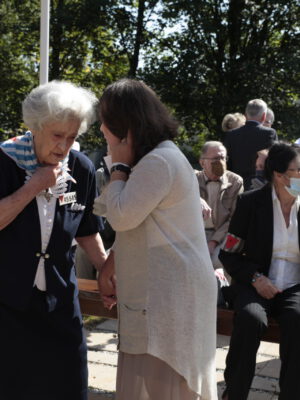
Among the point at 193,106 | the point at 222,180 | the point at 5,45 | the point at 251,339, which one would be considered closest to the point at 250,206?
the point at 251,339

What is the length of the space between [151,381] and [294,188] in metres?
1.87

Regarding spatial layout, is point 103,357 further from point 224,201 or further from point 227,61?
point 227,61

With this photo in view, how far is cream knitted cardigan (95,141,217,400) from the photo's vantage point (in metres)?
2.21

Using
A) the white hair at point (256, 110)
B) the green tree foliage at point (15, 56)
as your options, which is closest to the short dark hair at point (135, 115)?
the white hair at point (256, 110)

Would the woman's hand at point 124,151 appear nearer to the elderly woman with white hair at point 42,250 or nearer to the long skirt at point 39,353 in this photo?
the elderly woman with white hair at point 42,250

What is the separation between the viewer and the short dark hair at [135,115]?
7.48 feet

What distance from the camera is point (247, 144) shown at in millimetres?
6367

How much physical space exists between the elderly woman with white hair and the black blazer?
57.1 inches

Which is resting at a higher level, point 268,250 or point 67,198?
point 67,198

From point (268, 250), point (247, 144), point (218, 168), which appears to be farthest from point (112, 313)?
point (247, 144)

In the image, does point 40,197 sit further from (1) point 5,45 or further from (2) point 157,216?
(1) point 5,45

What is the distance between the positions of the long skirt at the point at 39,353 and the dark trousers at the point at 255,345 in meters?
1.18

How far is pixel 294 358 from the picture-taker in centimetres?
337

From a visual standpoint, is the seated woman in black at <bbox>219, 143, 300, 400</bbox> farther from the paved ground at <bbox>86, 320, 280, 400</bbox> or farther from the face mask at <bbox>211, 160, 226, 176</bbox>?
the face mask at <bbox>211, 160, 226, 176</bbox>
